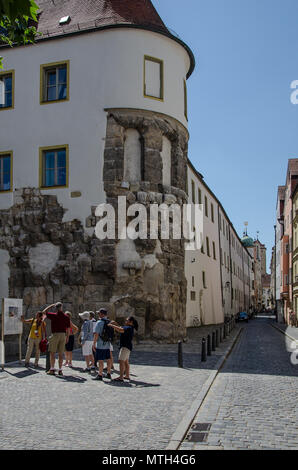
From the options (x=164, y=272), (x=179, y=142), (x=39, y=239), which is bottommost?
(x=164, y=272)

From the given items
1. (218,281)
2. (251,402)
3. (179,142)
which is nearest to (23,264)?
(179,142)

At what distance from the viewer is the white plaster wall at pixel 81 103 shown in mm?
22062

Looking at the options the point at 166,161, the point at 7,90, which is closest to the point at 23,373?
the point at 166,161

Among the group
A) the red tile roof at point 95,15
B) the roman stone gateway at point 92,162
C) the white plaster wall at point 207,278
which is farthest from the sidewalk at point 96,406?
the white plaster wall at point 207,278

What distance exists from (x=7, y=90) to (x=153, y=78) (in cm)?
687

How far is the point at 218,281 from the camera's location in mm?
46969

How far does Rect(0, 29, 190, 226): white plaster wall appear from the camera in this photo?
72.4ft

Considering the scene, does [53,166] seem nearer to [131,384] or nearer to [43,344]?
[43,344]

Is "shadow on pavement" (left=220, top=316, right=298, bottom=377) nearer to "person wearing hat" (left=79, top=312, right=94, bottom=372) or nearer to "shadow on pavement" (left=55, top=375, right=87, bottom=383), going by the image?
"person wearing hat" (left=79, top=312, right=94, bottom=372)

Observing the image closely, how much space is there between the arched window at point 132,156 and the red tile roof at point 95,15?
4.84m

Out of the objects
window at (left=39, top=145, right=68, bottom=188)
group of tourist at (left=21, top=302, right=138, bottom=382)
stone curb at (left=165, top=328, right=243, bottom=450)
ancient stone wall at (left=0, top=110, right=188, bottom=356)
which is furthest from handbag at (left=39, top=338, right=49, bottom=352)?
window at (left=39, top=145, right=68, bottom=188)
